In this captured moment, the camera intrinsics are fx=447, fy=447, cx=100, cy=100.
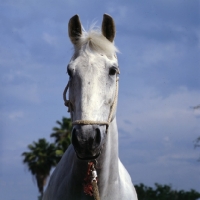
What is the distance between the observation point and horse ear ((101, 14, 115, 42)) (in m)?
4.73

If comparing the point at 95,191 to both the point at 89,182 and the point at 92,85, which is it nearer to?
the point at 89,182

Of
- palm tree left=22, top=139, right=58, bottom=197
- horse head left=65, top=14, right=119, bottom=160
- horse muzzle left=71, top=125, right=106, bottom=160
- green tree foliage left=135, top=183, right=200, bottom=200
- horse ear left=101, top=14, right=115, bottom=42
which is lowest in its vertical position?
horse muzzle left=71, top=125, right=106, bottom=160

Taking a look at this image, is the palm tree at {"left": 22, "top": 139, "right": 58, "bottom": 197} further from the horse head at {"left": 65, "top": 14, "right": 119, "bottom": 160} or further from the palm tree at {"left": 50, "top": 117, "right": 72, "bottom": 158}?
the horse head at {"left": 65, "top": 14, "right": 119, "bottom": 160}

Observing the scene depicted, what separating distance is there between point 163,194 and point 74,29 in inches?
1167

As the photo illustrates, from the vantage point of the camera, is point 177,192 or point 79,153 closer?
point 79,153

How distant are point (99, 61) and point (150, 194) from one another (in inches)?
1160

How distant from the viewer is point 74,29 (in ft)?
15.9

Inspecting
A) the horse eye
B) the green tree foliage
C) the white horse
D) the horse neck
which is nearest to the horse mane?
the white horse

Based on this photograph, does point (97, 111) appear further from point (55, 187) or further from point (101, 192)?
point (55, 187)

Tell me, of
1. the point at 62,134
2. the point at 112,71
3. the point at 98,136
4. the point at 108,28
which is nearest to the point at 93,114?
the point at 98,136

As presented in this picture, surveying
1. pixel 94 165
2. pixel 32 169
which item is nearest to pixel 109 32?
pixel 94 165

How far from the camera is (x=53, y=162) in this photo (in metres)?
34.7

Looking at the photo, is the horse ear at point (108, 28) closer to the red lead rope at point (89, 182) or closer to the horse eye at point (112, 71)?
the horse eye at point (112, 71)

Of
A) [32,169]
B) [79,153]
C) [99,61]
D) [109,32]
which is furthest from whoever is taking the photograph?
[32,169]
